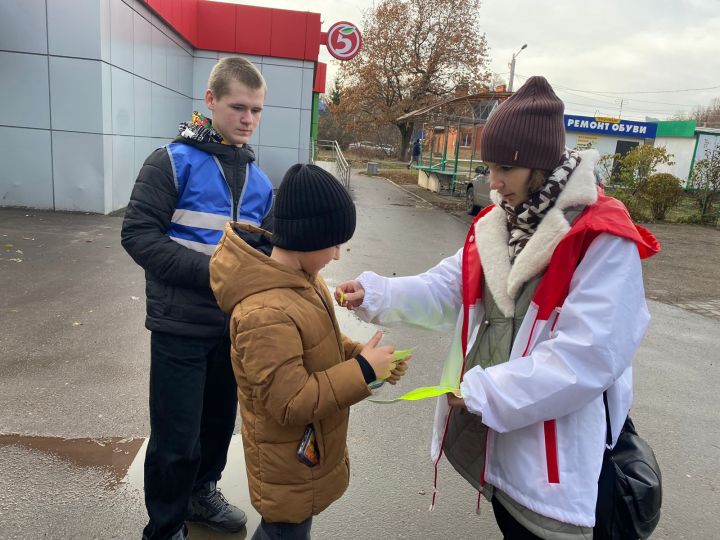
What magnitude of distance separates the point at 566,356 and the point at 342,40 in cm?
1620

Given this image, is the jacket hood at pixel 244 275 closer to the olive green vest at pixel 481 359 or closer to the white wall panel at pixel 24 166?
the olive green vest at pixel 481 359

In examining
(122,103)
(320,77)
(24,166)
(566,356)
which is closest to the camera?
(566,356)

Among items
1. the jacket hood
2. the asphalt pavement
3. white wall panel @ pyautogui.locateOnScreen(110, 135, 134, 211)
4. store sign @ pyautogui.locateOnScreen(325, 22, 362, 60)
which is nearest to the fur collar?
the jacket hood

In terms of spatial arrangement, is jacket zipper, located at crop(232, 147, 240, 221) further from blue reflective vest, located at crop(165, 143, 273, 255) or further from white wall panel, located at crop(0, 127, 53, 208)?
white wall panel, located at crop(0, 127, 53, 208)

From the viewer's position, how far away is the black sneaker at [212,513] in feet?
8.43

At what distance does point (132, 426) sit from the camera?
133 inches

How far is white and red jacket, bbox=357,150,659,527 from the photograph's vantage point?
4.88 feet

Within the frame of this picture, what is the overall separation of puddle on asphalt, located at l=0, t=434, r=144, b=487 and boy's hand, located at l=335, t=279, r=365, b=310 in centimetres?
171

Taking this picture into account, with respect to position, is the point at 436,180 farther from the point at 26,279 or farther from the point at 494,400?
the point at 494,400

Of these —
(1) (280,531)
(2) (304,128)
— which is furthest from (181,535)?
(2) (304,128)

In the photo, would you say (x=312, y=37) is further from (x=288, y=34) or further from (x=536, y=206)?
(x=536, y=206)

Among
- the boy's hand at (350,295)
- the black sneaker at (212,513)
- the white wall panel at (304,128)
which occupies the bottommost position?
the black sneaker at (212,513)

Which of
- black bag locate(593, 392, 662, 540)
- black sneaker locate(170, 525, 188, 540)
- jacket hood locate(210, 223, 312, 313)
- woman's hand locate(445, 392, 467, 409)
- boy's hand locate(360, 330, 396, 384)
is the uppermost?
jacket hood locate(210, 223, 312, 313)

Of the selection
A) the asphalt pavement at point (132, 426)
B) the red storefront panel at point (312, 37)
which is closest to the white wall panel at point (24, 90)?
the asphalt pavement at point (132, 426)
